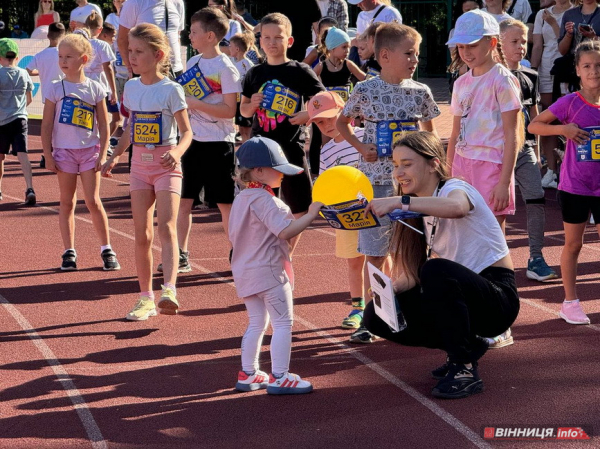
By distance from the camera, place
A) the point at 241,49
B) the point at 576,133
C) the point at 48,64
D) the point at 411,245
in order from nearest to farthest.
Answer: the point at 411,245 < the point at 576,133 < the point at 48,64 < the point at 241,49

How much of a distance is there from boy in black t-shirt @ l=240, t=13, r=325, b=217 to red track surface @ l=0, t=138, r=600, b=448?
0.91 m

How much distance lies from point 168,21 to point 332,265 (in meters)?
2.93

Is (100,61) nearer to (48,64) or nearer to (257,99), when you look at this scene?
(48,64)

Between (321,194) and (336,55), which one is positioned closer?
(321,194)

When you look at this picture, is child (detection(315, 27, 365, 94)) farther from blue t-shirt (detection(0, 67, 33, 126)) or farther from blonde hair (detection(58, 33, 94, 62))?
blonde hair (detection(58, 33, 94, 62))

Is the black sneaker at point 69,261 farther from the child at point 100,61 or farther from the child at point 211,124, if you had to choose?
the child at point 100,61

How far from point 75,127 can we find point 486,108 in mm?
3889

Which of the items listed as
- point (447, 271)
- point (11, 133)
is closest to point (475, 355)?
point (447, 271)

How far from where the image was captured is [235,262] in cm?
563

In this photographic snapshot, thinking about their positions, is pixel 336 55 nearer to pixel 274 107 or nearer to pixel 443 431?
pixel 274 107

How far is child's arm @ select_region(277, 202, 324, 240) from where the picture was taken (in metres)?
5.12

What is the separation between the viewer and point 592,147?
6.74 m

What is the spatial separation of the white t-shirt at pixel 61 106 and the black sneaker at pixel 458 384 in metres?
4.57

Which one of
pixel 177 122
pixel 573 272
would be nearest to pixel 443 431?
pixel 573 272
